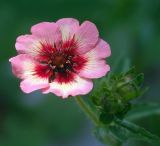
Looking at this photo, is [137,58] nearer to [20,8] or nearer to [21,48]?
[20,8]

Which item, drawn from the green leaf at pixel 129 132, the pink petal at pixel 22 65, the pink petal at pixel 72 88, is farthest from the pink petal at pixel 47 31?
the green leaf at pixel 129 132

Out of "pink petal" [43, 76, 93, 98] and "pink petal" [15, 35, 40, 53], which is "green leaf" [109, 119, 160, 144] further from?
"pink petal" [15, 35, 40, 53]

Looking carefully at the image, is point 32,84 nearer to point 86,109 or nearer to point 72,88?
point 72,88

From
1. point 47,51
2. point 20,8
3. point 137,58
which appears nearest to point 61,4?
point 20,8

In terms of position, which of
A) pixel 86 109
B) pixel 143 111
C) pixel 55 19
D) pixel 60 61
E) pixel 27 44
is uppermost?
pixel 27 44

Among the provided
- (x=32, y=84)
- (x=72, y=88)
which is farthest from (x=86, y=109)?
(x=32, y=84)
